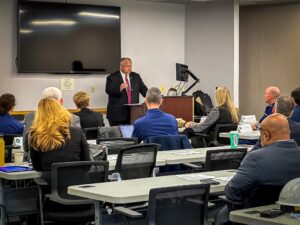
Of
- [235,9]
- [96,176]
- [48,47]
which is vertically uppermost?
[235,9]

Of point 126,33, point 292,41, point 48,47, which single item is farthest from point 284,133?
point 292,41

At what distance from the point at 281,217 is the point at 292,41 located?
1105 cm

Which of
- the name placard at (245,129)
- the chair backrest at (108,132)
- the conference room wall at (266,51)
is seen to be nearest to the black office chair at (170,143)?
the chair backrest at (108,132)

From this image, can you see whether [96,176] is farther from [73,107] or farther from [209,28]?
[209,28]

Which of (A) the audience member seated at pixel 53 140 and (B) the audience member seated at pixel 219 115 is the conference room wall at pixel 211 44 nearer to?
(B) the audience member seated at pixel 219 115

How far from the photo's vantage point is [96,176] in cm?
571

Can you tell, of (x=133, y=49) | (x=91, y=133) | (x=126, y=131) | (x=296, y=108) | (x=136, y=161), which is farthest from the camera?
(x=133, y=49)

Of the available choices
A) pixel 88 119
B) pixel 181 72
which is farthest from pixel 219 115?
pixel 181 72

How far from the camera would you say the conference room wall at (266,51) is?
14.6m

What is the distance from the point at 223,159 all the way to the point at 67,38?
23.4ft

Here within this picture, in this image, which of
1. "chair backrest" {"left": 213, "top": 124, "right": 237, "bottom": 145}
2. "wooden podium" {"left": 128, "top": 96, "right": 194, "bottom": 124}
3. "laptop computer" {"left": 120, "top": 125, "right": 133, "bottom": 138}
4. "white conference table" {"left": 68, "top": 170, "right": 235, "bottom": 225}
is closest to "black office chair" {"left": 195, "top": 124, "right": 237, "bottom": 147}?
"chair backrest" {"left": 213, "top": 124, "right": 237, "bottom": 145}

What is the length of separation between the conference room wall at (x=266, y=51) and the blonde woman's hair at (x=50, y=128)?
30.6ft

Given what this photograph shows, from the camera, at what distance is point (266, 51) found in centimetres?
1498

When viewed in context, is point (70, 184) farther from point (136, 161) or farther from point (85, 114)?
Answer: point (85, 114)
